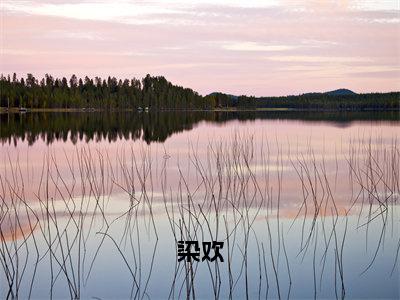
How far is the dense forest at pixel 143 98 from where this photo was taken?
11294cm

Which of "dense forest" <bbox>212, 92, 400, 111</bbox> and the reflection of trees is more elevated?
"dense forest" <bbox>212, 92, 400, 111</bbox>

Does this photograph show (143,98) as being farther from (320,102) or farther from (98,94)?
(320,102)

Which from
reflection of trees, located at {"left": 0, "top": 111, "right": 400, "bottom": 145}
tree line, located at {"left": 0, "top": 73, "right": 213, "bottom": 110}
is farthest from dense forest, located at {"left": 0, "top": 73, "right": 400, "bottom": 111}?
reflection of trees, located at {"left": 0, "top": 111, "right": 400, "bottom": 145}

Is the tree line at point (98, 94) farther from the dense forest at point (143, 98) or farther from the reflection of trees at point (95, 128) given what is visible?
the reflection of trees at point (95, 128)

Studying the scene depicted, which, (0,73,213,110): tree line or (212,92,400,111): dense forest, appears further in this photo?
(212,92,400,111): dense forest

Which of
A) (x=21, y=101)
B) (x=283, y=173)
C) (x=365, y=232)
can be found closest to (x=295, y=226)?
(x=365, y=232)

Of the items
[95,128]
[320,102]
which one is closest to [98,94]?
[320,102]

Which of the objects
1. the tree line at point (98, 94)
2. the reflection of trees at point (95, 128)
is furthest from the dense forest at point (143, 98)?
the reflection of trees at point (95, 128)

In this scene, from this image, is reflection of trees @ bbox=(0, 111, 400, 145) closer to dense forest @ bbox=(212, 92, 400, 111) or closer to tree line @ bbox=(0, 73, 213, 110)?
tree line @ bbox=(0, 73, 213, 110)

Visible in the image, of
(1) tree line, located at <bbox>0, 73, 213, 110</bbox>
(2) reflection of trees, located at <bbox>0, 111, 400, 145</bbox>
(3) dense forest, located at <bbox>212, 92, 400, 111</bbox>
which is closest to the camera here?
(2) reflection of trees, located at <bbox>0, 111, 400, 145</bbox>

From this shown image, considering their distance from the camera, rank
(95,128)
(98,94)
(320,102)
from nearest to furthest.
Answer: (95,128), (98,94), (320,102)

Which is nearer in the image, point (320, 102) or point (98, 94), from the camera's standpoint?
point (98, 94)

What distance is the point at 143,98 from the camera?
14900 centimetres

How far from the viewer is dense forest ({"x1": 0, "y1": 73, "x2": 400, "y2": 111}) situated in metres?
113
